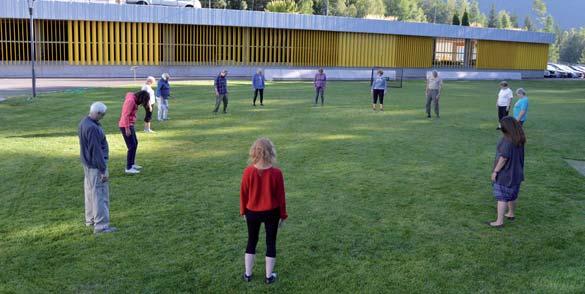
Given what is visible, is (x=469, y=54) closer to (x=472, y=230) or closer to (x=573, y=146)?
(x=573, y=146)

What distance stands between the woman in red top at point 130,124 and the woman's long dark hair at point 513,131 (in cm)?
649

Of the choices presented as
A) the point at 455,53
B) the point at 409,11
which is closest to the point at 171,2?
the point at 455,53

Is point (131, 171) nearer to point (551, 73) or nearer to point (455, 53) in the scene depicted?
point (455, 53)

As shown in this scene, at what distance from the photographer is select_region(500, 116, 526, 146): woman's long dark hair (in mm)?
7762

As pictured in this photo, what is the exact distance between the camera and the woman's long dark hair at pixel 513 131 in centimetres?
776

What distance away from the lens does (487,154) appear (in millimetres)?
13758

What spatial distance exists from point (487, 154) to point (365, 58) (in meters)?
37.6

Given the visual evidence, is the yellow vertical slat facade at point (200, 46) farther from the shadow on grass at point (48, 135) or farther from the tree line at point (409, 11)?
the shadow on grass at point (48, 135)

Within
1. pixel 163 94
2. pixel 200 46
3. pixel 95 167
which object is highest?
pixel 200 46

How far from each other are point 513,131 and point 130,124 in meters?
6.62

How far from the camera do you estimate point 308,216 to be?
842cm

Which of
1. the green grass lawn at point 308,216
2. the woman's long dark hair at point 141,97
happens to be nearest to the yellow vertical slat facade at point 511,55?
the green grass lawn at point 308,216

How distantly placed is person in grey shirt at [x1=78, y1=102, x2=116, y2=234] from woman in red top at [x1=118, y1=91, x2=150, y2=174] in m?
3.19

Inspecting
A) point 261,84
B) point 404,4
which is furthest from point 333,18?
point 404,4
